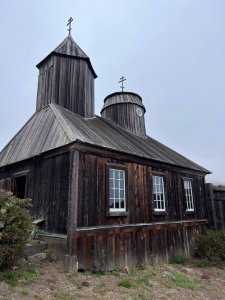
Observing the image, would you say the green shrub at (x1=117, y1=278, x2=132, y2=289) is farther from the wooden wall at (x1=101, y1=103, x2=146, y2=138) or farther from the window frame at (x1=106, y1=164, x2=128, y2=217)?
the wooden wall at (x1=101, y1=103, x2=146, y2=138)

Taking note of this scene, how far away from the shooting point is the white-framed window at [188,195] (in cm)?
1404

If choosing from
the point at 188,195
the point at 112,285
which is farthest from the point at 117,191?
the point at 188,195

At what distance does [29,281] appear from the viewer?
5.93 m

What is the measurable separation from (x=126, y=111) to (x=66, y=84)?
18.7 feet

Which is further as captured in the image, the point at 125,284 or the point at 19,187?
the point at 19,187

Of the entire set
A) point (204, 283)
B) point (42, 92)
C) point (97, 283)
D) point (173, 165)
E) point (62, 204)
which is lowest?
point (204, 283)

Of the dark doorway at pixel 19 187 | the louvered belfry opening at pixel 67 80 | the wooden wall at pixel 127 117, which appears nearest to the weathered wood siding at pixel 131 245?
the dark doorway at pixel 19 187

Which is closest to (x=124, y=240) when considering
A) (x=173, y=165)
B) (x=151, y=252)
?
(x=151, y=252)

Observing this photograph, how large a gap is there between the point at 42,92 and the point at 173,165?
309 inches

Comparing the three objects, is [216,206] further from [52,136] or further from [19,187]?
[19,187]

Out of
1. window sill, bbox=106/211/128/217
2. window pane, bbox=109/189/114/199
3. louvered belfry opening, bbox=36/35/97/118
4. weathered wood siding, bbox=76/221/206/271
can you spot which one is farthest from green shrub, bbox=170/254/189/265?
louvered belfry opening, bbox=36/35/97/118

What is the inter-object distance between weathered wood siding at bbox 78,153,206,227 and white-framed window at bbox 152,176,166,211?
0.87 feet

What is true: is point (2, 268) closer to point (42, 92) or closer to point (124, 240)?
point (124, 240)

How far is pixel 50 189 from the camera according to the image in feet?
29.6
